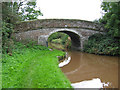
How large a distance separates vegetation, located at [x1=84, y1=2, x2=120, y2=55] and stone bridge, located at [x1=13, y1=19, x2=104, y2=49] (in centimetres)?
92

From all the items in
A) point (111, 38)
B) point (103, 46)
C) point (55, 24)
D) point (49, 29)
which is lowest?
point (103, 46)

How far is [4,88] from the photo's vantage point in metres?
3.14

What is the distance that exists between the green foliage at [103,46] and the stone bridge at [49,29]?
791 mm

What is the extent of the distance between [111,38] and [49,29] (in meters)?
6.57

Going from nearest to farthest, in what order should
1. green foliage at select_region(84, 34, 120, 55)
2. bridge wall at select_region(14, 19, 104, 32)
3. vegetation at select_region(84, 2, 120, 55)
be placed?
vegetation at select_region(84, 2, 120, 55) < green foliage at select_region(84, 34, 120, 55) < bridge wall at select_region(14, 19, 104, 32)

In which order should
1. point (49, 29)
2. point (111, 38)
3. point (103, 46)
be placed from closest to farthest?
point (103, 46) < point (111, 38) < point (49, 29)

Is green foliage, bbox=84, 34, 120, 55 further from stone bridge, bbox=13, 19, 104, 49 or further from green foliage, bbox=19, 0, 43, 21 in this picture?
green foliage, bbox=19, 0, 43, 21

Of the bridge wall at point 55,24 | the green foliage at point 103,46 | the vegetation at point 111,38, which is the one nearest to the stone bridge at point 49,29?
the bridge wall at point 55,24

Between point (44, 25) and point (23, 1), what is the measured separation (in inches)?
244

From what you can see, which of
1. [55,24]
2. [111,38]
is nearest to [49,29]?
[55,24]

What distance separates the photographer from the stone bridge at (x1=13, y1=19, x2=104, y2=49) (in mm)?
10578

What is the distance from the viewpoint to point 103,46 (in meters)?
9.82

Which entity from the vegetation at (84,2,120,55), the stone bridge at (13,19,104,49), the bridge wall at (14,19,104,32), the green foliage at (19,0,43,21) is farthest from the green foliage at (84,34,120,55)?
the green foliage at (19,0,43,21)

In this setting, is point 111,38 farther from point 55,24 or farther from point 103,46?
point 55,24
